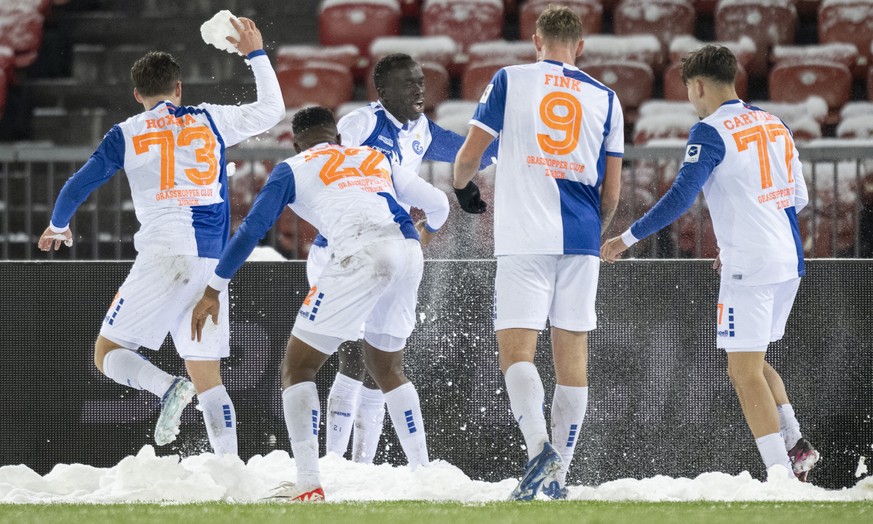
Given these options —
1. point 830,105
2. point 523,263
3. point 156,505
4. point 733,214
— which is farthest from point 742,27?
point 156,505

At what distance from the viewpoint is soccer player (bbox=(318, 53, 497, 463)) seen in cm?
511

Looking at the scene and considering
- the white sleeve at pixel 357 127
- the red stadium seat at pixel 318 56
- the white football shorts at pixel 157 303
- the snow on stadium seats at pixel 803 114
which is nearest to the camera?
the white football shorts at pixel 157 303

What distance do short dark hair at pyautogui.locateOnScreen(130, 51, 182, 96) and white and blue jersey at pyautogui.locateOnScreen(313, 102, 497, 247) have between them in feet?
2.36

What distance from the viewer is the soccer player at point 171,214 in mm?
4871

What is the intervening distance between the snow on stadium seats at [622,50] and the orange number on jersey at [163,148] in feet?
16.7

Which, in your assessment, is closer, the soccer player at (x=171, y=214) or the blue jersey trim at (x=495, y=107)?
the blue jersey trim at (x=495, y=107)

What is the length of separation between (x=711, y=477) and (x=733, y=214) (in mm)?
1043

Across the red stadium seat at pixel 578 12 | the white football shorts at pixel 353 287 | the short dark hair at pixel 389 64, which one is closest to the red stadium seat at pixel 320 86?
the red stadium seat at pixel 578 12

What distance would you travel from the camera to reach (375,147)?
511 cm

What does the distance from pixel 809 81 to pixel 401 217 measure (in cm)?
582

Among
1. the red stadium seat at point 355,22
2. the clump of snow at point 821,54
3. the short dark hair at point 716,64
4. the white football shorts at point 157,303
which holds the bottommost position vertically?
the white football shorts at point 157,303

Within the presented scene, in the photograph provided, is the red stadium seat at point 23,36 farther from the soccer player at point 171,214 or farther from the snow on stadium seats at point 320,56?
the soccer player at point 171,214

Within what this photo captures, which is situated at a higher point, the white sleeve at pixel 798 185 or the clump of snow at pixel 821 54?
the clump of snow at pixel 821 54

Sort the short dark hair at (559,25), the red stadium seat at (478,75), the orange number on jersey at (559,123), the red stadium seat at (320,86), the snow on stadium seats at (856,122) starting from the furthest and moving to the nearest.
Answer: the red stadium seat at (320,86) → the red stadium seat at (478,75) → the snow on stadium seats at (856,122) → the short dark hair at (559,25) → the orange number on jersey at (559,123)
